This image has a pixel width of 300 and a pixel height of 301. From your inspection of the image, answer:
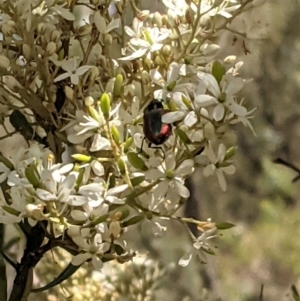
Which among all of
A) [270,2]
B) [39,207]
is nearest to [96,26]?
[39,207]

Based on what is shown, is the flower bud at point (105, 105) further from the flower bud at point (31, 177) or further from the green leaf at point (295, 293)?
the green leaf at point (295, 293)

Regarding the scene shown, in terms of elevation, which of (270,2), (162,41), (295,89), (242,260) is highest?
(162,41)

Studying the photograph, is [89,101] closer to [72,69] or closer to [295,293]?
[72,69]

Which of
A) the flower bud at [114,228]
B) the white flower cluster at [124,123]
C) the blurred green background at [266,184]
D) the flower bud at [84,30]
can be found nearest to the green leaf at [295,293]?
the blurred green background at [266,184]

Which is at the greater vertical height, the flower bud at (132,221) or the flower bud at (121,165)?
the flower bud at (121,165)

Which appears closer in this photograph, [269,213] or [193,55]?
[193,55]

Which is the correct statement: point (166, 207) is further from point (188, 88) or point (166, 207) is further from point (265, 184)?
point (265, 184)
